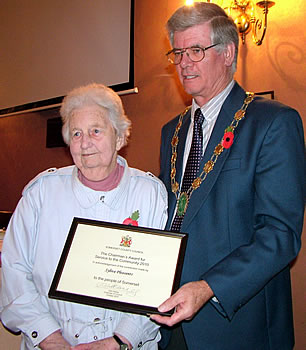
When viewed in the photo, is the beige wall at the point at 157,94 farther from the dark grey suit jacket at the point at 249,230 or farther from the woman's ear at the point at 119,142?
the woman's ear at the point at 119,142

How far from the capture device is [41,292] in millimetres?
1553

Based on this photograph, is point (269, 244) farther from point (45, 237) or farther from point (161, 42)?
point (161, 42)

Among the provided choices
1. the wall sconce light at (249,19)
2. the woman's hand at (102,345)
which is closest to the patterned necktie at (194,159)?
the woman's hand at (102,345)

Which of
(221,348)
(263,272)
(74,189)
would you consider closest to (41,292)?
(74,189)

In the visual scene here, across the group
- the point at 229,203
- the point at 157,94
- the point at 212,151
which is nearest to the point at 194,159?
the point at 212,151

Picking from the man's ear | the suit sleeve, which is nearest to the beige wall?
the man's ear

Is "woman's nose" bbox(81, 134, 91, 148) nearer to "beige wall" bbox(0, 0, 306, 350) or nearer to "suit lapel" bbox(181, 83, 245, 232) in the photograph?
→ "suit lapel" bbox(181, 83, 245, 232)

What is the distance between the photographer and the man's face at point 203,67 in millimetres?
1633

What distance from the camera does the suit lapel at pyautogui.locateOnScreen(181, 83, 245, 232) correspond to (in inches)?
59.1

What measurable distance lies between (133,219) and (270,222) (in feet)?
1.81

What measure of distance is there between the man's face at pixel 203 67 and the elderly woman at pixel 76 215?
337 millimetres

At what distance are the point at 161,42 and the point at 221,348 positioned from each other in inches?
109

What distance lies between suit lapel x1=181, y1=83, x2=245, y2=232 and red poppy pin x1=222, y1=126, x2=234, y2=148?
0.02 meters

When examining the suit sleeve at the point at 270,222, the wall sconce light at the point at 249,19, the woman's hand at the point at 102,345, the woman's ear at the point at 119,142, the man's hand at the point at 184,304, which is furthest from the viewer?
the wall sconce light at the point at 249,19
